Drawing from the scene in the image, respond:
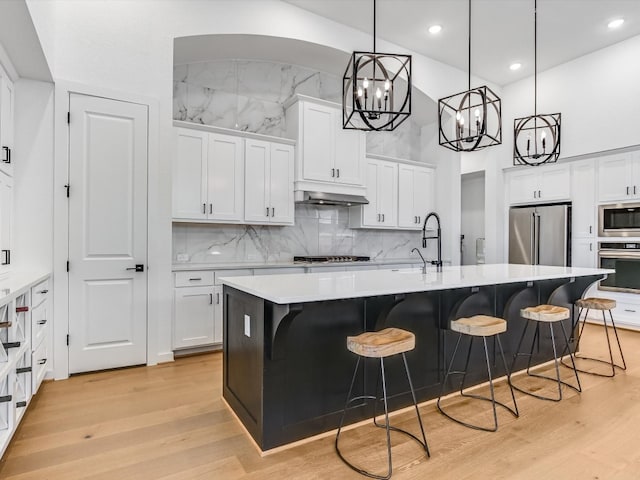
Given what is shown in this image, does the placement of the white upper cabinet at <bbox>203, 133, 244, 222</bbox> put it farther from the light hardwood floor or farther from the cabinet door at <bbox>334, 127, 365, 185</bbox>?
the light hardwood floor

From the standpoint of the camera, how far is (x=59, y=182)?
3.19 meters

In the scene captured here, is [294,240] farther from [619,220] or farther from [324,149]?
[619,220]

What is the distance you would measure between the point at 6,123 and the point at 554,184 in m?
6.57

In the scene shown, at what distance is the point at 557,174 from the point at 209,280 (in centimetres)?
525

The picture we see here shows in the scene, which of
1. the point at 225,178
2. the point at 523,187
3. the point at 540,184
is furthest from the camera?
the point at 523,187

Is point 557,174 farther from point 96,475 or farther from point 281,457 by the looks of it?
point 96,475

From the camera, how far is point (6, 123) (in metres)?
2.86

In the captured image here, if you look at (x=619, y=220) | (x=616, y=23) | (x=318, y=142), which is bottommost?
(x=619, y=220)

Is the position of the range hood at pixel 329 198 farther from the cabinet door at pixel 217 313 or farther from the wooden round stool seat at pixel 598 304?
the wooden round stool seat at pixel 598 304

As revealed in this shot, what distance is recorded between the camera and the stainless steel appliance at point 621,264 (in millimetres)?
4926

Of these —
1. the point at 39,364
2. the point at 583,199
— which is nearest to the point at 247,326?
the point at 39,364

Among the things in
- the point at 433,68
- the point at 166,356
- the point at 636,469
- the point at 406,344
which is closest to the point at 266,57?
the point at 433,68

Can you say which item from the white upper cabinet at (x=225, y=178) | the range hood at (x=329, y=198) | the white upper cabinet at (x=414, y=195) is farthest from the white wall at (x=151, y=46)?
the white upper cabinet at (x=414, y=195)

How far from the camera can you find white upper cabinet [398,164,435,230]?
18.9 feet
